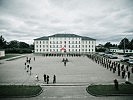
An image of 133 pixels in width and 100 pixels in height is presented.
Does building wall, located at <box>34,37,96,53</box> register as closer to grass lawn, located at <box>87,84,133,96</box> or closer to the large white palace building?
the large white palace building

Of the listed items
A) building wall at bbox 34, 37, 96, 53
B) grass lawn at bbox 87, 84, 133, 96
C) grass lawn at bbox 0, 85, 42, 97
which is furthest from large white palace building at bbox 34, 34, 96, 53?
grass lawn at bbox 87, 84, 133, 96

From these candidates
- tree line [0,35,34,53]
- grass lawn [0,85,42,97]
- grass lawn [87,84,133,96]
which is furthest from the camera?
tree line [0,35,34,53]

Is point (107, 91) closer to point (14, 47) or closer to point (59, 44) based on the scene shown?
point (59, 44)

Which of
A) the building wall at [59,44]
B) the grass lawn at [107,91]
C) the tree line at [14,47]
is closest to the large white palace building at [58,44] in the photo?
the building wall at [59,44]

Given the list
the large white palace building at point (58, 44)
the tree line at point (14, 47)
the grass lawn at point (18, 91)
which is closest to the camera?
the grass lawn at point (18, 91)

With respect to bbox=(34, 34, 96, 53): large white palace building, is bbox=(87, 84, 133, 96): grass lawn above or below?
below

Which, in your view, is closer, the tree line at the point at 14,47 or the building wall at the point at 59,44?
the tree line at the point at 14,47

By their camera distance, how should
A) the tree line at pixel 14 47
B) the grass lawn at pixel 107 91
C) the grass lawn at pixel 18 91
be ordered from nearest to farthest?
the grass lawn at pixel 18 91 < the grass lawn at pixel 107 91 < the tree line at pixel 14 47

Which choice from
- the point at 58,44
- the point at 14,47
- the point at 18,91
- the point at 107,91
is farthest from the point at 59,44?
the point at 107,91

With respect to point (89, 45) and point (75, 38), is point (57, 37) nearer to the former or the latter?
point (75, 38)

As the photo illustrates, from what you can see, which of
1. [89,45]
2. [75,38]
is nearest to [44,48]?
[75,38]

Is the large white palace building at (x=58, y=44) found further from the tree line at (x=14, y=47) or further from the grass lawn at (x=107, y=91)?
the grass lawn at (x=107, y=91)

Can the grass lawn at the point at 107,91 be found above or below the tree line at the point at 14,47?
below

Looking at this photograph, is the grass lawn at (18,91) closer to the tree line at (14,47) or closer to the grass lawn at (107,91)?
the grass lawn at (107,91)
